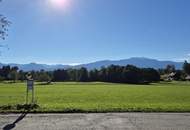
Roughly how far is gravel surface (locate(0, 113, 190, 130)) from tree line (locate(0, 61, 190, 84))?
117 m

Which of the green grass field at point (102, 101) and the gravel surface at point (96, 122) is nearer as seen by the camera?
the gravel surface at point (96, 122)

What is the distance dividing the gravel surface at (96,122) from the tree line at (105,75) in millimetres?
116644

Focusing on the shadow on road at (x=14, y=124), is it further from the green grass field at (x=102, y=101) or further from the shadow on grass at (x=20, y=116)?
the green grass field at (x=102, y=101)

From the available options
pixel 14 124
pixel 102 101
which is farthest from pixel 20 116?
pixel 102 101

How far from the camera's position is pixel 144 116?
14.2 meters

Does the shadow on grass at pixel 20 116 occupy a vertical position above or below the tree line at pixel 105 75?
below

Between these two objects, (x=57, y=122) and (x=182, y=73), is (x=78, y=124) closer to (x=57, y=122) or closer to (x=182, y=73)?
(x=57, y=122)

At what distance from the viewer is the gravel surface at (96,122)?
11375mm

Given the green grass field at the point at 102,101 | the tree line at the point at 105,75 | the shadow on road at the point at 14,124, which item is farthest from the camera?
the tree line at the point at 105,75

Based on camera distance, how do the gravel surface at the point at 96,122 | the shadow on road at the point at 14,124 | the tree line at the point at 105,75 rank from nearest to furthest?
1. the shadow on road at the point at 14,124
2. the gravel surface at the point at 96,122
3. the tree line at the point at 105,75

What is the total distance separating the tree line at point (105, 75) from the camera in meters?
144

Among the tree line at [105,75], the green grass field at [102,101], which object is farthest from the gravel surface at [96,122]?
the tree line at [105,75]

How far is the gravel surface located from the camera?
37.3 ft

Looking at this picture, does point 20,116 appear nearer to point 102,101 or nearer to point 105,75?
point 102,101
